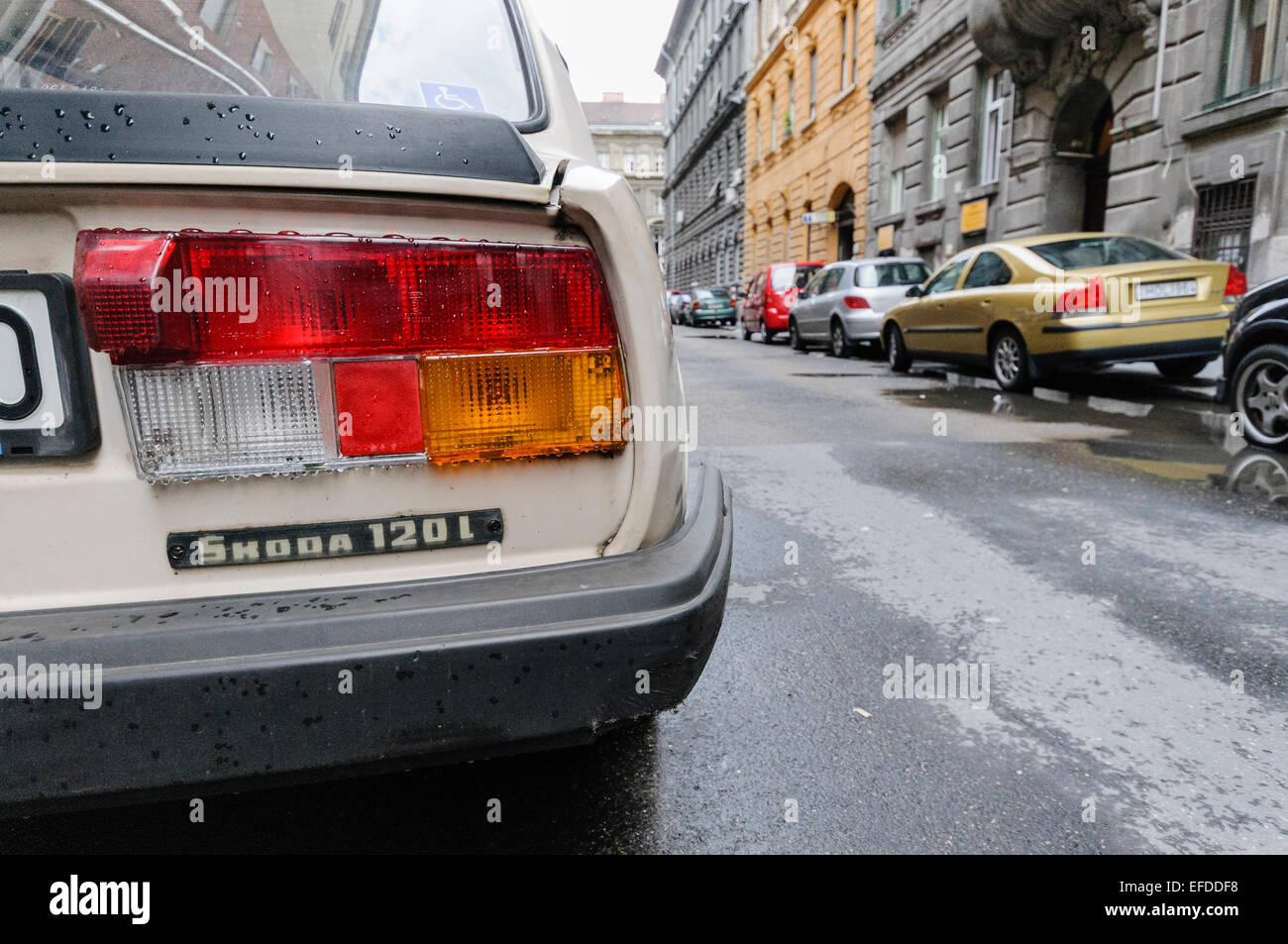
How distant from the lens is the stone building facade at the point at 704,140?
38812 mm

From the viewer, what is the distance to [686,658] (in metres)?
1.36

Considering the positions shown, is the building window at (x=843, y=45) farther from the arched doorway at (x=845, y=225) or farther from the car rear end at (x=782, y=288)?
the car rear end at (x=782, y=288)

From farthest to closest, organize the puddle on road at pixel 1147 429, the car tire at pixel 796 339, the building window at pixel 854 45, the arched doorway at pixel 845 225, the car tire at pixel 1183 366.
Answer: the arched doorway at pixel 845 225
the building window at pixel 854 45
the car tire at pixel 796 339
the car tire at pixel 1183 366
the puddle on road at pixel 1147 429

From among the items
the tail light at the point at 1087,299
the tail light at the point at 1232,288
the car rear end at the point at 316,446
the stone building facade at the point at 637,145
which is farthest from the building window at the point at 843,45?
the stone building facade at the point at 637,145

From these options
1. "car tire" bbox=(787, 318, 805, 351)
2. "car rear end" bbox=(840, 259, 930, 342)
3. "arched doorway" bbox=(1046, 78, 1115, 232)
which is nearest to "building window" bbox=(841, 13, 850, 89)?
"arched doorway" bbox=(1046, 78, 1115, 232)

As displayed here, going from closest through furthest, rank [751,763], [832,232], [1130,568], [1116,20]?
[751,763] → [1130,568] → [1116,20] → [832,232]

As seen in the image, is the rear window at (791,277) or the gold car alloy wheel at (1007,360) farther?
the rear window at (791,277)

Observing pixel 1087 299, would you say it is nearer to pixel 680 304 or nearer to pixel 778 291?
pixel 778 291

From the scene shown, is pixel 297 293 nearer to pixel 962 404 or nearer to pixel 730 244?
pixel 962 404

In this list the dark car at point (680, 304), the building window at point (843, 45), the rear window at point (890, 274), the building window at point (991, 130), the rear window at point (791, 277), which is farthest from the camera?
the dark car at point (680, 304)

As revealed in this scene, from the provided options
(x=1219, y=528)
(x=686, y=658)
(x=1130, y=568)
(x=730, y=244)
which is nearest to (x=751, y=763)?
(x=686, y=658)

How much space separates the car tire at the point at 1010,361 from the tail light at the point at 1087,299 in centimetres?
68

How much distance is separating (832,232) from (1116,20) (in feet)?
43.8
